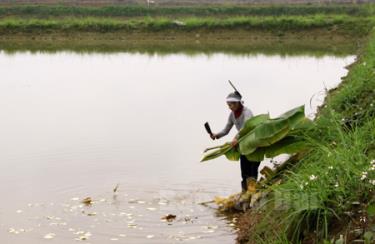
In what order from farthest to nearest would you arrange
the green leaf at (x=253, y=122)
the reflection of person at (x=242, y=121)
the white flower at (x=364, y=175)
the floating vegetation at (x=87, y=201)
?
the floating vegetation at (x=87, y=201)
the reflection of person at (x=242, y=121)
the green leaf at (x=253, y=122)
the white flower at (x=364, y=175)

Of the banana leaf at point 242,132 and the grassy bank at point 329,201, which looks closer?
the grassy bank at point 329,201

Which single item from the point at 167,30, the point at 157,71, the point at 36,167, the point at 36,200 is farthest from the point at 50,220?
the point at 167,30

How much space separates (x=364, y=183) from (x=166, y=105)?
10153mm

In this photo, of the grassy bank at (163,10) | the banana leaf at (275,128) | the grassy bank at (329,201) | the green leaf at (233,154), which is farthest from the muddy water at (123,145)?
the grassy bank at (163,10)

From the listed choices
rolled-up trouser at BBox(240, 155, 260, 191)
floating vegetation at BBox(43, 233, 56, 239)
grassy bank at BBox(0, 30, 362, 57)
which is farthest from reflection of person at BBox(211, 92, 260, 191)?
grassy bank at BBox(0, 30, 362, 57)

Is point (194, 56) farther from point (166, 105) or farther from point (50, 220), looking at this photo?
point (50, 220)

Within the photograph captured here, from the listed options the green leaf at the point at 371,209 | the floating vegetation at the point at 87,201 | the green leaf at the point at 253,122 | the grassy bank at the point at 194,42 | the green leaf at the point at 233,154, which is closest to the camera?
the green leaf at the point at 371,209

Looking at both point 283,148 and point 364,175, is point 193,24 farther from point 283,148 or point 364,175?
point 364,175

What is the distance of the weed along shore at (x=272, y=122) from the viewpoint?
4855mm

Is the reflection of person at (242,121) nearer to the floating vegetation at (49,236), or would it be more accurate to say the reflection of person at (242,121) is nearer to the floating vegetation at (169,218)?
the floating vegetation at (169,218)

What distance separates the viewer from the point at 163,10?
39.6 m

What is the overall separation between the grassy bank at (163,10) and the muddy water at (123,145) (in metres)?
17.2

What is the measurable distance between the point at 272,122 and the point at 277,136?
0.17 m

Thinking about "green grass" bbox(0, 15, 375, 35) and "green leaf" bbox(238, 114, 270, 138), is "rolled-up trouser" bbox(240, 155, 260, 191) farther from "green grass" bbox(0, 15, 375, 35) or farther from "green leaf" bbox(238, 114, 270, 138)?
"green grass" bbox(0, 15, 375, 35)
